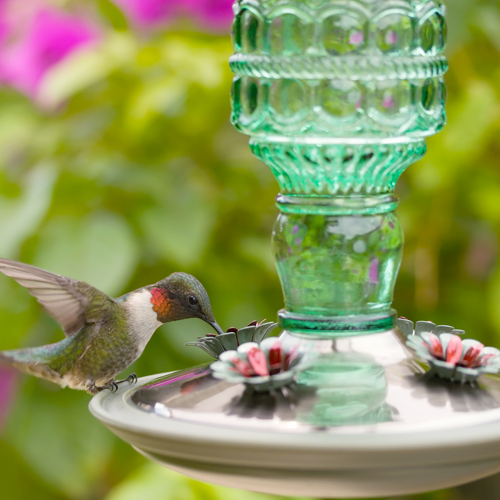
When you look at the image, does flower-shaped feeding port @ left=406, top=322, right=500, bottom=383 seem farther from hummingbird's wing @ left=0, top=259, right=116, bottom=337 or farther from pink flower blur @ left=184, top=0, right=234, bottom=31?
pink flower blur @ left=184, top=0, right=234, bottom=31

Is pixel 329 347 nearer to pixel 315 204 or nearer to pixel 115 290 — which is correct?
pixel 315 204

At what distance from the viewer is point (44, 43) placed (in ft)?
7.94

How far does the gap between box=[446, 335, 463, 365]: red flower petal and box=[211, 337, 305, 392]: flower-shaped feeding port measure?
0.56ft

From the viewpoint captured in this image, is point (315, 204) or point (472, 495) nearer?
point (315, 204)

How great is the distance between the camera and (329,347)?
886mm

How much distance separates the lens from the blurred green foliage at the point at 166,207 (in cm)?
207

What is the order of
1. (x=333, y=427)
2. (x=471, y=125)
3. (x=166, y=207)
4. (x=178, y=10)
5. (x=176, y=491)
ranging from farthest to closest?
(x=178, y=10) → (x=166, y=207) → (x=471, y=125) → (x=176, y=491) → (x=333, y=427)

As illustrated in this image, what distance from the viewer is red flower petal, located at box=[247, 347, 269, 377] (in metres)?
0.82

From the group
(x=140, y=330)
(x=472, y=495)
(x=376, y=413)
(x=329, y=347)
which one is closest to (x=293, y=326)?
(x=329, y=347)

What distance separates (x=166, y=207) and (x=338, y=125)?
4.32 ft

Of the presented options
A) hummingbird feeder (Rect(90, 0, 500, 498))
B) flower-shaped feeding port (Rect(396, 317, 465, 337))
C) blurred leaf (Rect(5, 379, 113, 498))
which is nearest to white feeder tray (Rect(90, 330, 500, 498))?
hummingbird feeder (Rect(90, 0, 500, 498))

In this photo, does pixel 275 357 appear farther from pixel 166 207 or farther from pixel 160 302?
pixel 166 207

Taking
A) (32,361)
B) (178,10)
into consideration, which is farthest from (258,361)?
(178,10)

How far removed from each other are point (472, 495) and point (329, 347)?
175cm
